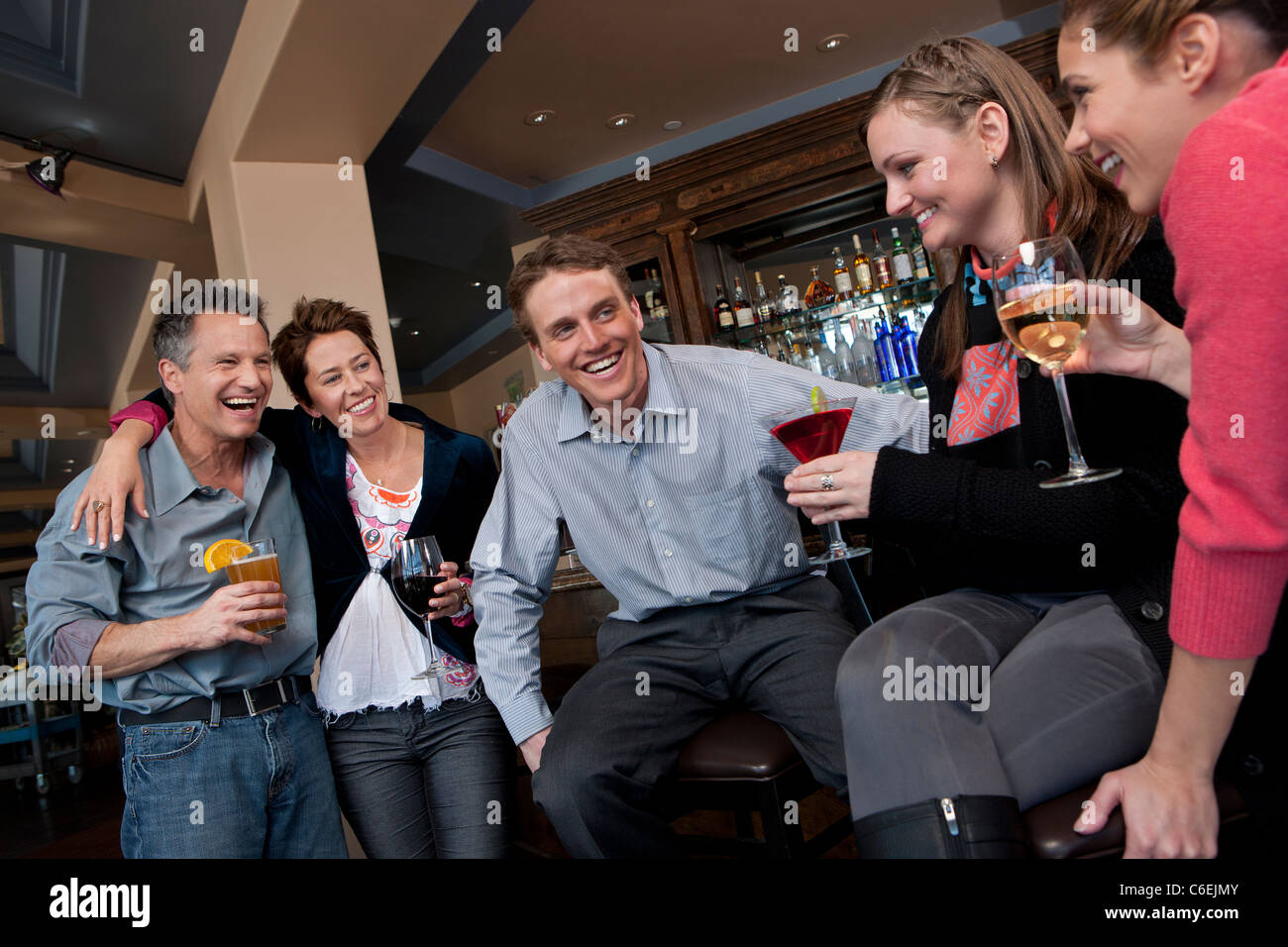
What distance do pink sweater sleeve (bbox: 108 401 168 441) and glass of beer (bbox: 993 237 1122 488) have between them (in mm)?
1706

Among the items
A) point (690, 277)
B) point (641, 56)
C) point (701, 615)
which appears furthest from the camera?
point (690, 277)

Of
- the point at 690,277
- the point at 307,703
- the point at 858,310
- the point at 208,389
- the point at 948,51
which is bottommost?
the point at 307,703

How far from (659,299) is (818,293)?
0.82 meters

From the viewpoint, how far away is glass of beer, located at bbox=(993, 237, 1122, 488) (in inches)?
40.1

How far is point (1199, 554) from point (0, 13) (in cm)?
427

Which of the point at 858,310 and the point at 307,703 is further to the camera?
the point at 858,310

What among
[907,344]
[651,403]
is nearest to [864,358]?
[907,344]

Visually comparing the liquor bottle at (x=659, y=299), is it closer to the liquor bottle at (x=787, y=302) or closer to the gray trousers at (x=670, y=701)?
the liquor bottle at (x=787, y=302)

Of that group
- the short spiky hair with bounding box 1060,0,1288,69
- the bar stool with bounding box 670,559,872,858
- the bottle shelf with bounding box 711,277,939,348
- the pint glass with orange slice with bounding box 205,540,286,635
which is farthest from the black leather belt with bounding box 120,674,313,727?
the bottle shelf with bounding box 711,277,939,348

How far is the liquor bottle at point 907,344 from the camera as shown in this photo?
14.0 ft

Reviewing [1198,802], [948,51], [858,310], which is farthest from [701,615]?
[858,310]

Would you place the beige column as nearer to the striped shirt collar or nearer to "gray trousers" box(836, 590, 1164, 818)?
the striped shirt collar

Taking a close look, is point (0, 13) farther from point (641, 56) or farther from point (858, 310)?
point (858, 310)

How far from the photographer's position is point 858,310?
4.41 metres
